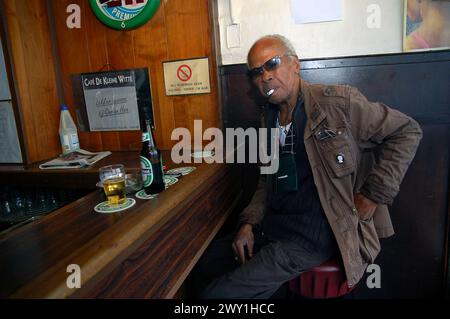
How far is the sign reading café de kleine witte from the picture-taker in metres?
2.05

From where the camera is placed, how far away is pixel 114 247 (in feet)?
2.63

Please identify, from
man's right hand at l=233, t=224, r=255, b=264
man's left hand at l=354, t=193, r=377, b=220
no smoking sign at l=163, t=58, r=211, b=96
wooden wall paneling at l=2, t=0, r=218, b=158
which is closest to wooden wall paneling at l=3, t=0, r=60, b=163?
wooden wall paneling at l=2, t=0, r=218, b=158

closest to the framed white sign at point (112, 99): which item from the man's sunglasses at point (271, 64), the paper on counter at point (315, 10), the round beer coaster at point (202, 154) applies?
the round beer coaster at point (202, 154)

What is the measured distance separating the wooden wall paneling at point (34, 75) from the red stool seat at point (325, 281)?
1.80m

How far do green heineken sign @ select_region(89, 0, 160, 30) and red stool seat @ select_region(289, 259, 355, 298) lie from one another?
67.4 inches

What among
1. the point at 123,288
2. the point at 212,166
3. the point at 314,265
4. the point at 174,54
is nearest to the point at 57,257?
the point at 123,288

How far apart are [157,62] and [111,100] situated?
1.38ft

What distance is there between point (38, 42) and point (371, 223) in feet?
7.42

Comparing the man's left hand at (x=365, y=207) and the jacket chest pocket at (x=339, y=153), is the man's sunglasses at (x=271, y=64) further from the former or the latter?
the man's left hand at (x=365, y=207)

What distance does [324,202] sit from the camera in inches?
55.1

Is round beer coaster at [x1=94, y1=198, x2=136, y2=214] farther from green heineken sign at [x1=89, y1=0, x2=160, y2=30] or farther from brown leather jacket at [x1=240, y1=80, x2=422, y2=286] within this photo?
green heineken sign at [x1=89, y1=0, x2=160, y2=30]

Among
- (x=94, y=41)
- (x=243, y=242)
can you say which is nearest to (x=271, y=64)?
(x=243, y=242)

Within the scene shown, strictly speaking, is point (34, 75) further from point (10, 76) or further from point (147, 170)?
point (147, 170)
